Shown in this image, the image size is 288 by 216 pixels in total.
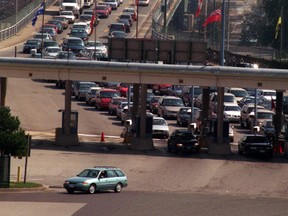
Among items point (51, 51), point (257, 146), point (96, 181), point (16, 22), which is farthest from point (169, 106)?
point (16, 22)

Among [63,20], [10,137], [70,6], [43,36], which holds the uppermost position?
[70,6]

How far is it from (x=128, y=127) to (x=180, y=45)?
17.6ft

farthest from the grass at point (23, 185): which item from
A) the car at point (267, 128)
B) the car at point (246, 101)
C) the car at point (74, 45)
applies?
the car at point (74, 45)

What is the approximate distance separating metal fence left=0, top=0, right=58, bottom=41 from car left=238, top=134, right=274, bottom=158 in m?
49.5

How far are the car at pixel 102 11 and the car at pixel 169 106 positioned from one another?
42233 millimetres

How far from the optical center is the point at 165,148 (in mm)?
62094

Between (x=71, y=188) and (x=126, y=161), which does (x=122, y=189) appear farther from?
(x=126, y=161)

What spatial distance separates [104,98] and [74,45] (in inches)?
747

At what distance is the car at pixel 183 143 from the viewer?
59.2 m

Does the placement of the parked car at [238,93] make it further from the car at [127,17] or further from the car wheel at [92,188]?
the car wheel at [92,188]

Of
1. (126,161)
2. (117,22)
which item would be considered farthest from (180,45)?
(117,22)

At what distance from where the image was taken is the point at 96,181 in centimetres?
4556

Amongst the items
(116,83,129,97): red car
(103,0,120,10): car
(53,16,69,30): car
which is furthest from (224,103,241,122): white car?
(103,0,120,10): car

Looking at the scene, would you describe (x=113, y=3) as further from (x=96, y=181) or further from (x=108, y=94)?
(x=96, y=181)
